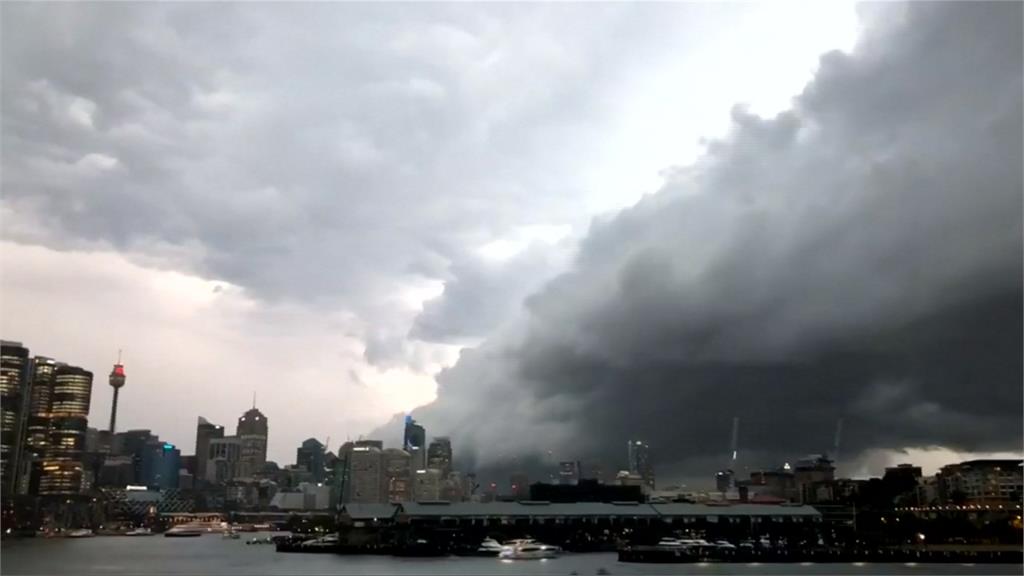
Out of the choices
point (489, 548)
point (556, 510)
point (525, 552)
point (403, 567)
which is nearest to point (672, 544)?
point (525, 552)

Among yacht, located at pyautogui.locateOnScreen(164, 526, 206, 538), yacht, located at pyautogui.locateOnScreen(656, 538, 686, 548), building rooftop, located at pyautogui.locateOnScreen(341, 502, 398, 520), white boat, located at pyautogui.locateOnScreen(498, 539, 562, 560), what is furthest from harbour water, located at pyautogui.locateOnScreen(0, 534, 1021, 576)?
yacht, located at pyautogui.locateOnScreen(164, 526, 206, 538)

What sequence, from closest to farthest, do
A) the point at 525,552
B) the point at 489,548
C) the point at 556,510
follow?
1. the point at 525,552
2. the point at 489,548
3. the point at 556,510

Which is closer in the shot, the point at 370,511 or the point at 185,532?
the point at 370,511

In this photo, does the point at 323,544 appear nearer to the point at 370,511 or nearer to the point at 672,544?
the point at 370,511

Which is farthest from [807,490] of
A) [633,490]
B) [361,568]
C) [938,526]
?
[361,568]

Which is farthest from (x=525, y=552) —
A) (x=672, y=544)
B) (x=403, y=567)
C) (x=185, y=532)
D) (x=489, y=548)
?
(x=185, y=532)

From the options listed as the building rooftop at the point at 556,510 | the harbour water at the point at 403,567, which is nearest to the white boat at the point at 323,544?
the building rooftop at the point at 556,510

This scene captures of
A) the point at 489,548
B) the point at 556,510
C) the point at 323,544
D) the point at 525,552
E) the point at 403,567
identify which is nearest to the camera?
the point at 403,567

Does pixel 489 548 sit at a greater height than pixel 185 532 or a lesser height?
greater

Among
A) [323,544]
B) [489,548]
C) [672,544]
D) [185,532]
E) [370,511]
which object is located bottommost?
[185,532]

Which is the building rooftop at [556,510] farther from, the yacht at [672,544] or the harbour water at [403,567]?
the harbour water at [403,567]

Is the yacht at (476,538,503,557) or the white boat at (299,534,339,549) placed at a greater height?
the yacht at (476,538,503,557)

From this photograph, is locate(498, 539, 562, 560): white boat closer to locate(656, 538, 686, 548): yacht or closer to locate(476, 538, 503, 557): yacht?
locate(476, 538, 503, 557): yacht
